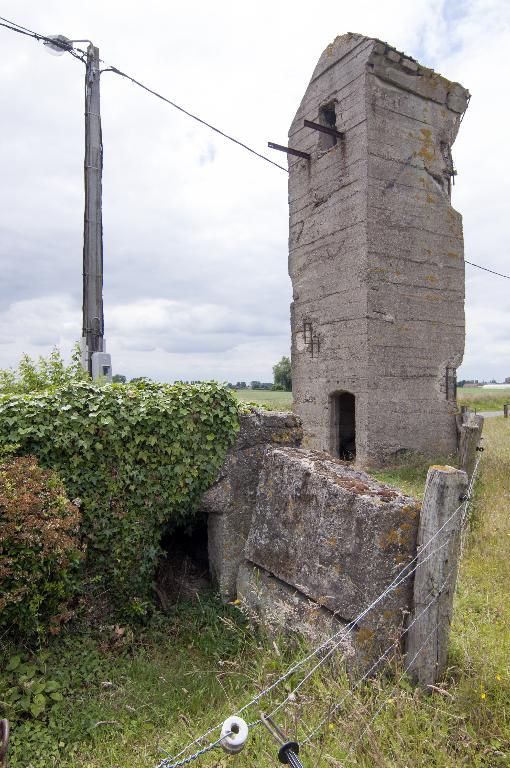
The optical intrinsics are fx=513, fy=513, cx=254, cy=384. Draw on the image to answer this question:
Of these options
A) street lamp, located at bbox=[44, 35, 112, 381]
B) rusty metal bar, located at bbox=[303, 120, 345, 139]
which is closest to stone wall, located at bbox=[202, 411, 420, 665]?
street lamp, located at bbox=[44, 35, 112, 381]

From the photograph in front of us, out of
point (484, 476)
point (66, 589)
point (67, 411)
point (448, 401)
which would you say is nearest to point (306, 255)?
point (448, 401)

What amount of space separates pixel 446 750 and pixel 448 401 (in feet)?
30.6

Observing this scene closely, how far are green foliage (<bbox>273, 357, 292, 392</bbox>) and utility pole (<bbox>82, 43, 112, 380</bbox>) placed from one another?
37.4 meters

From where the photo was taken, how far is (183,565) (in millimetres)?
5816

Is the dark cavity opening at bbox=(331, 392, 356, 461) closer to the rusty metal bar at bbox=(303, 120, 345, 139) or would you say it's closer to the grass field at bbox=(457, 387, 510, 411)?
the rusty metal bar at bbox=(303, 120, 345, 139)

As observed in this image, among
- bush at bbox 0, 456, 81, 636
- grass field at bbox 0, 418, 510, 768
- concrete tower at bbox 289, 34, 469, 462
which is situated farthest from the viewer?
concrete tower at bbox 289, 34, 469, 462

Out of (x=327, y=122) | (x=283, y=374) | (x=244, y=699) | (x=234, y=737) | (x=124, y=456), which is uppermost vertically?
(x=327, y=122)

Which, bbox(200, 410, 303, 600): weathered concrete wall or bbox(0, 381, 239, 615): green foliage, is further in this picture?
bbox(200, 410, 303, 600): weathered concrete wall

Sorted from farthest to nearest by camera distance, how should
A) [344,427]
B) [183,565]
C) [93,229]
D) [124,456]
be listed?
[344,427]
[93,229]
[183,565]
[124,456]

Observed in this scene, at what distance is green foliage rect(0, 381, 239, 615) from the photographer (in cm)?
466

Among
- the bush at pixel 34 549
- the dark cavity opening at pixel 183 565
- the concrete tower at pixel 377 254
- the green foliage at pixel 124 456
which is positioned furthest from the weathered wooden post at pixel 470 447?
the bush at pixel 34 549

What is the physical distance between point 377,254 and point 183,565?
23.9 feet

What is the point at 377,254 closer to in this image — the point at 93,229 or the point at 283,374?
the point at 93,229

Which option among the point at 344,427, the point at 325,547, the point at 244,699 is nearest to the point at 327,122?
the point at 344,427
